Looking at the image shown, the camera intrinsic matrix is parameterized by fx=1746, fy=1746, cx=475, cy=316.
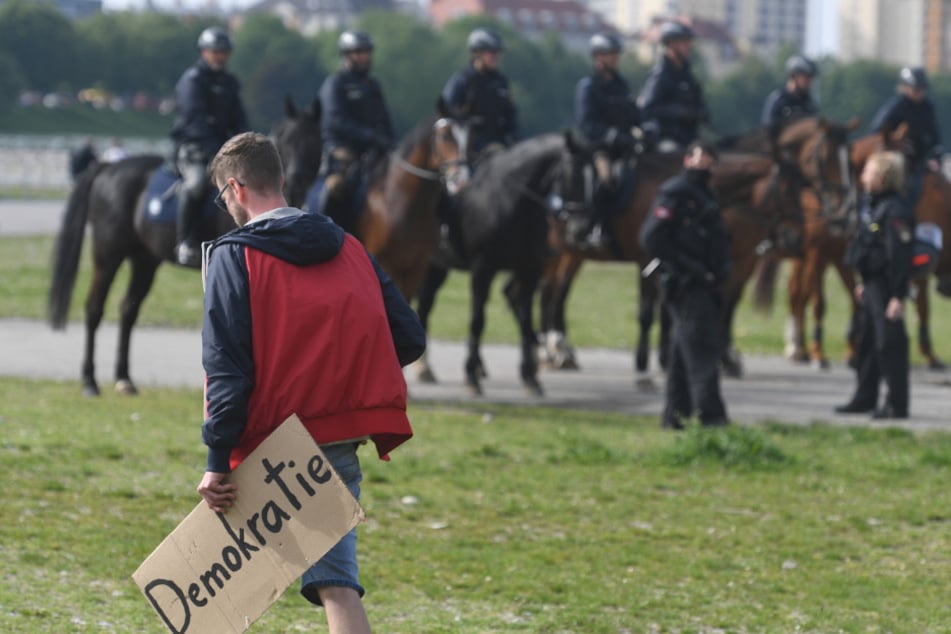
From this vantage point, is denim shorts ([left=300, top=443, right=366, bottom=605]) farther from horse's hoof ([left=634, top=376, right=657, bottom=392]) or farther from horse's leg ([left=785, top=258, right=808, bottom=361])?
horse's leg ([left=785, top=258, right=808, bottom=361])

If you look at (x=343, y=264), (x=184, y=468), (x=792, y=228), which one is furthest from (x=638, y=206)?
(x=343, y=264)

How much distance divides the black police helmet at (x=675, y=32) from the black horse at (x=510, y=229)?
83.3 inches

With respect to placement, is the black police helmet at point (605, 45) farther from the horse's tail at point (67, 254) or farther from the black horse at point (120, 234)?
the horse's tail at point (67, 254)

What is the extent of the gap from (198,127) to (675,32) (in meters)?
5.23

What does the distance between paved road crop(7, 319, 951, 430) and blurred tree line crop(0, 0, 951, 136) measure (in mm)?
83815

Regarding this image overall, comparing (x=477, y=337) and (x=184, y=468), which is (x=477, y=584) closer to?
(x=184, y=468)

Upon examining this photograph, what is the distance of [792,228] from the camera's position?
15.7m

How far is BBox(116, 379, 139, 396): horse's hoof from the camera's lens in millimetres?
13836

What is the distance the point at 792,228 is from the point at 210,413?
11.2 m

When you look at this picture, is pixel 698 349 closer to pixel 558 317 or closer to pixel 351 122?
pixel 351 122

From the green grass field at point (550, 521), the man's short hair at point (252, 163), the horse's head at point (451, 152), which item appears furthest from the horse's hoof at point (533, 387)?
the man's short hair at point (252, 163)

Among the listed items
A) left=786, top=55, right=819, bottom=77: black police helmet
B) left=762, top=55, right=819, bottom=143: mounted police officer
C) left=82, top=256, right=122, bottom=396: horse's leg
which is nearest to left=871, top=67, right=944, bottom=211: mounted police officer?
left=762, top=55, right=819, bottom=143: mounted police officer

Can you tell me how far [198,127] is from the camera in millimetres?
13539

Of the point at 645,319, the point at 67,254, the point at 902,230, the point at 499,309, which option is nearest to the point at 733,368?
the point at 645,319
